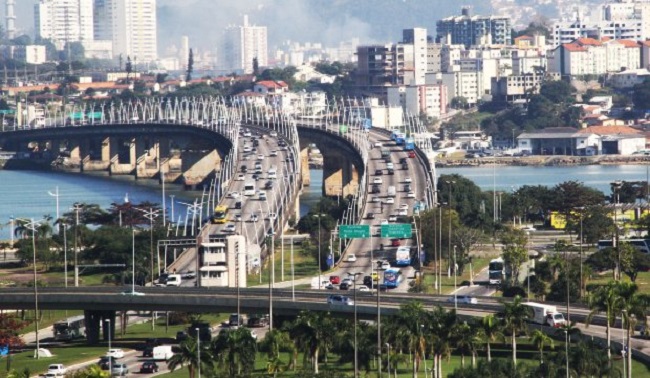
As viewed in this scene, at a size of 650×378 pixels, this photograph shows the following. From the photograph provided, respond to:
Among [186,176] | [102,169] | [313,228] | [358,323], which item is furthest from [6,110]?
[358,323]

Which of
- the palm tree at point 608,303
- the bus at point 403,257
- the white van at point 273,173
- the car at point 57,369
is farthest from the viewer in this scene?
the white van at point 273,173

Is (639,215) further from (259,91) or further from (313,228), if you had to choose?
(259,91)

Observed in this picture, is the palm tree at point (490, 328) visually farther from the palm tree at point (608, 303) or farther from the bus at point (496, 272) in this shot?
the bus at point (496, 272)

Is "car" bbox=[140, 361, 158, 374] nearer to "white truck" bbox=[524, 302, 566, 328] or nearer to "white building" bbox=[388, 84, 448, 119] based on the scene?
"white truck" bbox=[524, 302, 566, 328]

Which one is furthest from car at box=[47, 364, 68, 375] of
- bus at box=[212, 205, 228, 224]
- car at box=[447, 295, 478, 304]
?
bus at box=[212, 205, 228, 224]

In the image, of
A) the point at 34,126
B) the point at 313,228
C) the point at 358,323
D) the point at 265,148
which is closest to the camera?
the point at 358,323

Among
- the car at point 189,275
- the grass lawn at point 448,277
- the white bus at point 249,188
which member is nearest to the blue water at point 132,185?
the white bus at point 249,188
